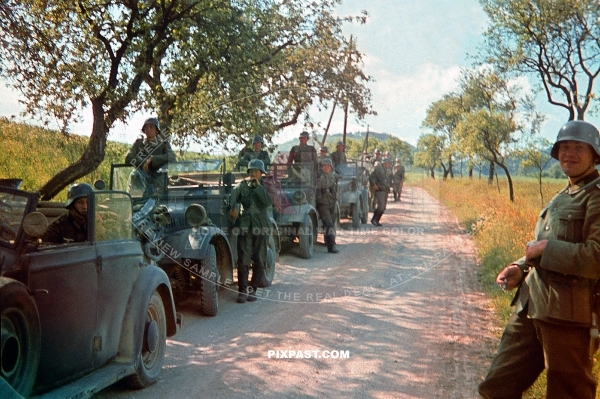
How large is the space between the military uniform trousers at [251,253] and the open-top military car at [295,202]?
3066mm

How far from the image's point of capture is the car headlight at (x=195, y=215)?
798 centimetres

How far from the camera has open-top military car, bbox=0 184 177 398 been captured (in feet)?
11.7

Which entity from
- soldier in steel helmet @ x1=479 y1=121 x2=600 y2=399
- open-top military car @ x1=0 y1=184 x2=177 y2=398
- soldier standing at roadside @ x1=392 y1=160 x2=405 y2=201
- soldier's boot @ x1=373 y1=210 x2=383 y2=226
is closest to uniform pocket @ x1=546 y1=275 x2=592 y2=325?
soldier in steel helmet @ x1=479 y1=121 x2=600 y2=399

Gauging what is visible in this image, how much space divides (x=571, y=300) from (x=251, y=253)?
5871 millimetres

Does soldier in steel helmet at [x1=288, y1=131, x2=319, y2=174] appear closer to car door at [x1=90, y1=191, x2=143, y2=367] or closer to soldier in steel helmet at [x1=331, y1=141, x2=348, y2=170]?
soldier in steel helmet at [x1=331, y1=141, x2=348, y2=170]

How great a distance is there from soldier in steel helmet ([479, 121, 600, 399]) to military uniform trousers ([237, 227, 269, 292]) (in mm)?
5417

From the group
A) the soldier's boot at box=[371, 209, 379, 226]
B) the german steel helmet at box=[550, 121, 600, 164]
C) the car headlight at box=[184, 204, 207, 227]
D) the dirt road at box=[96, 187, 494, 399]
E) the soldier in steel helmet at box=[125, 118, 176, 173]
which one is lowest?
the dirt road at box=[96, 187, 494, 399]

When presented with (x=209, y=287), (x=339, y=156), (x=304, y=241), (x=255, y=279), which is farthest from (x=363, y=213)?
(x=209, y=287)

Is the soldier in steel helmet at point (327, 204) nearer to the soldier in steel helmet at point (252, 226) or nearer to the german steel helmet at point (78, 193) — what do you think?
the soldier in steel helmet at point (252, 226)

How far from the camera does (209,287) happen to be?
7742 millimetres

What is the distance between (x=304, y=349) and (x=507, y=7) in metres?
15.8

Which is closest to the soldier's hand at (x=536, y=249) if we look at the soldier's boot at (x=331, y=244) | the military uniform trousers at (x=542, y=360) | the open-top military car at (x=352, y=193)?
the military uniform trousers at (x=542, y=360)

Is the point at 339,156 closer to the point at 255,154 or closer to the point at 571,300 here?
the point at 255,154

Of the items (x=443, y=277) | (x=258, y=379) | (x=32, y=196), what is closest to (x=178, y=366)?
(x=258, y=379)
